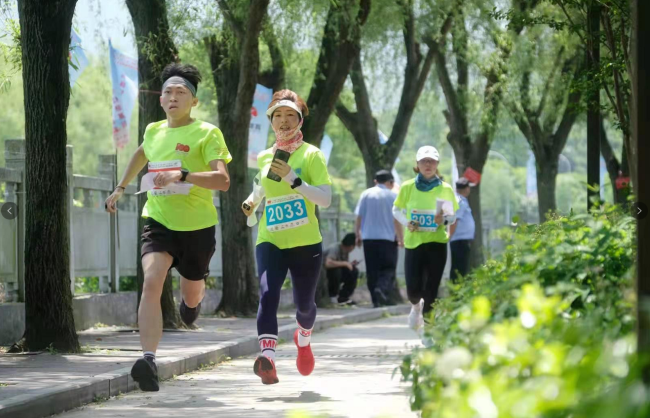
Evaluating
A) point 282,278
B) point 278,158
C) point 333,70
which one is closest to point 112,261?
point 333,70

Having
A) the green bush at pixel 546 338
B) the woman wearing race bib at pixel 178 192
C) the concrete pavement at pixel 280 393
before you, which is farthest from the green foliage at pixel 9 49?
the green bush at pixel 546 338

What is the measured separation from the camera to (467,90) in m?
29.2

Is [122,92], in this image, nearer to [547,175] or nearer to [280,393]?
[280,393]

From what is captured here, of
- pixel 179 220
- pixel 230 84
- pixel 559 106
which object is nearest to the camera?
pixel 179 220

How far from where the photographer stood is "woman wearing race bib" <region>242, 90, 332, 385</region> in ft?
29.6

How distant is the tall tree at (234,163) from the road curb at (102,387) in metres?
4.38

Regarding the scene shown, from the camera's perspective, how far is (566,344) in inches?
113

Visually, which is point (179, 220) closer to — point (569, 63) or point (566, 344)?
point (566, 344)

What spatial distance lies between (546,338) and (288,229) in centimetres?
613

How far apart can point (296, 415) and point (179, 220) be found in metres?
7.22

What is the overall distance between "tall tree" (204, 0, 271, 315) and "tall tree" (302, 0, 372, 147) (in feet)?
6.47

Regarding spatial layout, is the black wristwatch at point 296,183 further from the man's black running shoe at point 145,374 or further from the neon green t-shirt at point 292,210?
the man's black running shoe at point 145,374

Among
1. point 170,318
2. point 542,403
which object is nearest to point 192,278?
point 170,318

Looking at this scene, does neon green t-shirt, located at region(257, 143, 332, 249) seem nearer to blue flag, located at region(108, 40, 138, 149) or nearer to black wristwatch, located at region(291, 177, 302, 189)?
black wristwatch, located at region(291, 177, 302, 189)
